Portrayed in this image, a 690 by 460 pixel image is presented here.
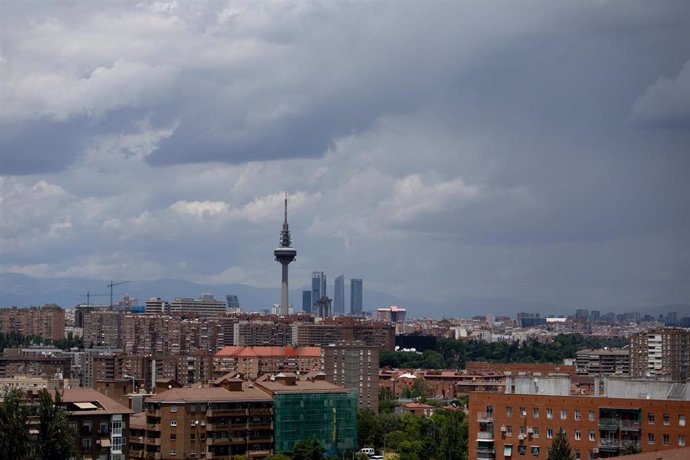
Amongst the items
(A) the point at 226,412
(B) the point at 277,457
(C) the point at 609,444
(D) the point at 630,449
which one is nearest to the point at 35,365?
(A) the point at 226,412

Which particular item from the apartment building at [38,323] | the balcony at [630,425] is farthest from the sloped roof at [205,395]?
the apartment building at [38,323]

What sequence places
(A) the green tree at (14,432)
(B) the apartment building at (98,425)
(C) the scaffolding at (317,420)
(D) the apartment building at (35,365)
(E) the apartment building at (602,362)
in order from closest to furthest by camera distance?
(A) the green tree at (14,432), (B) the apartment building at (98,425), (C) the scaffolding at (317,420), (D) the apartment building at (35,365), (E) the apartment building at (602,362)

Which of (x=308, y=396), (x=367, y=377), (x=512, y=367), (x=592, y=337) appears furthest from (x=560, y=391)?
(x=592, y=337)

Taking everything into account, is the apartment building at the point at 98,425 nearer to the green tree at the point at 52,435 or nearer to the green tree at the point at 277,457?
Answer: the green tree at the point at 52,435

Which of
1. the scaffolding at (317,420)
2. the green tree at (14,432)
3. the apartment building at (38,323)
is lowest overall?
the scaffolding at (317,420)

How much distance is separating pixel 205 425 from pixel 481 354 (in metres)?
100

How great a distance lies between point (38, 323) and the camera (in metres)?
142

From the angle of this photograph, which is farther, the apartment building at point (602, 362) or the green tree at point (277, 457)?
the apartment building at point (602, 362)

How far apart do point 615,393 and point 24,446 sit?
1285cm

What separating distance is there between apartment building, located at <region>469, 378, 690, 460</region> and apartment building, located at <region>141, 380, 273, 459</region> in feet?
41.0

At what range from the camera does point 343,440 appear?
4934cm

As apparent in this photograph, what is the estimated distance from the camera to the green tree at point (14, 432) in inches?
1088

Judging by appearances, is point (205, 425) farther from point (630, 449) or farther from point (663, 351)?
point (663, 351)

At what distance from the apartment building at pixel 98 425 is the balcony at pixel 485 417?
10.6 meters
